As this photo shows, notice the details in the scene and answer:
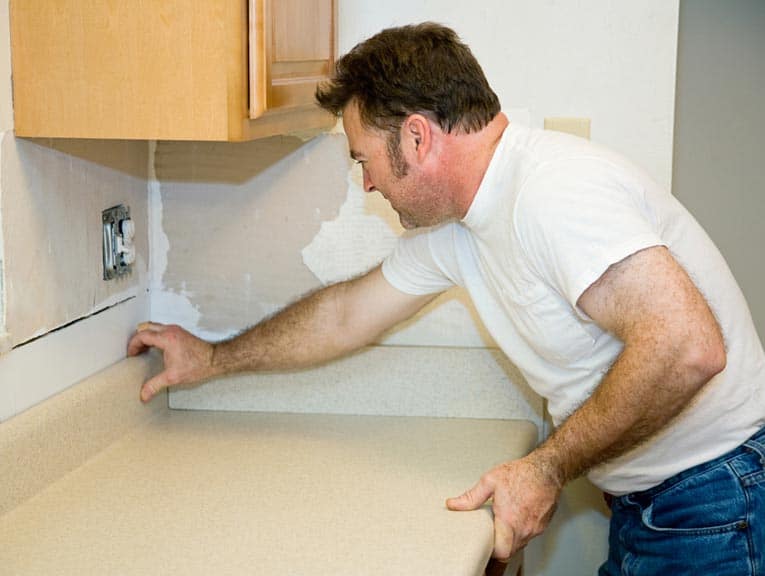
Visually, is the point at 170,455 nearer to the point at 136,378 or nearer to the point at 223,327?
the point at 136,378

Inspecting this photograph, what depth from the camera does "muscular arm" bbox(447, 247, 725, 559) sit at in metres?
1.34

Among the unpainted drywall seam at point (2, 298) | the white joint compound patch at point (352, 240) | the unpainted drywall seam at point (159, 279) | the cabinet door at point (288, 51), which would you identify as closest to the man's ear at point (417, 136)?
the cabinet door at point (288, 51)

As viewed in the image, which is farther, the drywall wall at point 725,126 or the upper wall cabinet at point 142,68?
the drywall wall at point 725,126

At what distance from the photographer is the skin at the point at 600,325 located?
1339mm

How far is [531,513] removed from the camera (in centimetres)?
146

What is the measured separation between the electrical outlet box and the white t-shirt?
1.18 feet

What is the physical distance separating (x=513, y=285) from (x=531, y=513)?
34 centimetres

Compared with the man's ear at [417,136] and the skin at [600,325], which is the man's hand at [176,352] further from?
the man's ear at [417,136]

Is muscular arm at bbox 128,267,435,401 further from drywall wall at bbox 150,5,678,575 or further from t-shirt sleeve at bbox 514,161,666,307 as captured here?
t-shirt sleeve at bbox 514,161,666,307

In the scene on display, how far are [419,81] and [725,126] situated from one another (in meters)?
1.27

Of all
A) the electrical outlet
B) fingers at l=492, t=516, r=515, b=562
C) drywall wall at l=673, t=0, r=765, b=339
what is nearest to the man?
fingers at l=492, t=516, r=515, b=562

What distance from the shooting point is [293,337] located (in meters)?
1.93

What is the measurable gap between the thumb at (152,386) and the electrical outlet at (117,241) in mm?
198

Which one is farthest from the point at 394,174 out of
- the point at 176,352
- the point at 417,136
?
the point at 176,352
